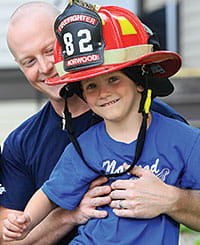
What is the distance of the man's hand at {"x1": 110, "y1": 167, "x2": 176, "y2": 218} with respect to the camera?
257 centimetres

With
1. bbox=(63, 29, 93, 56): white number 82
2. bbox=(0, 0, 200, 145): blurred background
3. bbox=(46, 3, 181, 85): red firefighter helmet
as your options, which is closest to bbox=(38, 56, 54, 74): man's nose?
A: bbox=(46, 3, 181, 85): red firefighter helmet

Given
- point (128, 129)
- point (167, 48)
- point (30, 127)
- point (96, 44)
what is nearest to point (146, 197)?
point (128, 129)

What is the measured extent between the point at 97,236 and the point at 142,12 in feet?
16.3

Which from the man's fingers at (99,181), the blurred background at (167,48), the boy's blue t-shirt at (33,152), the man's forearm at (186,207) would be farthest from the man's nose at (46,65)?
the blurred background at (167,48)

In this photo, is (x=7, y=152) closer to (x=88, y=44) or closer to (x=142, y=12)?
(x=88, y=44)

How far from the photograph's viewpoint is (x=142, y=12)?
23.8 ft

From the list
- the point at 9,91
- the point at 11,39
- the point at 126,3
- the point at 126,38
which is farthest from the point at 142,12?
the point at 126,38

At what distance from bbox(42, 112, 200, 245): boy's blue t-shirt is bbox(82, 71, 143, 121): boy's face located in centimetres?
14

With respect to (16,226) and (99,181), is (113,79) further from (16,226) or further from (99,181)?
(16,226)

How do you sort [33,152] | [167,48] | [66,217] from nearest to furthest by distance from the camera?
1. [66,217]
2. [33,152]
3. [167,48]

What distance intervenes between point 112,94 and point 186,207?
0.58 meters

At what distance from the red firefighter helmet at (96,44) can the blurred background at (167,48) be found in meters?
4.70

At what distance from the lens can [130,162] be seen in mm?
2633

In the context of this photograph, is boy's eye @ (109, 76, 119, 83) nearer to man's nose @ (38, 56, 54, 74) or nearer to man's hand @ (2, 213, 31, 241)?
man's nose @ (38, 56, 54, 74)
